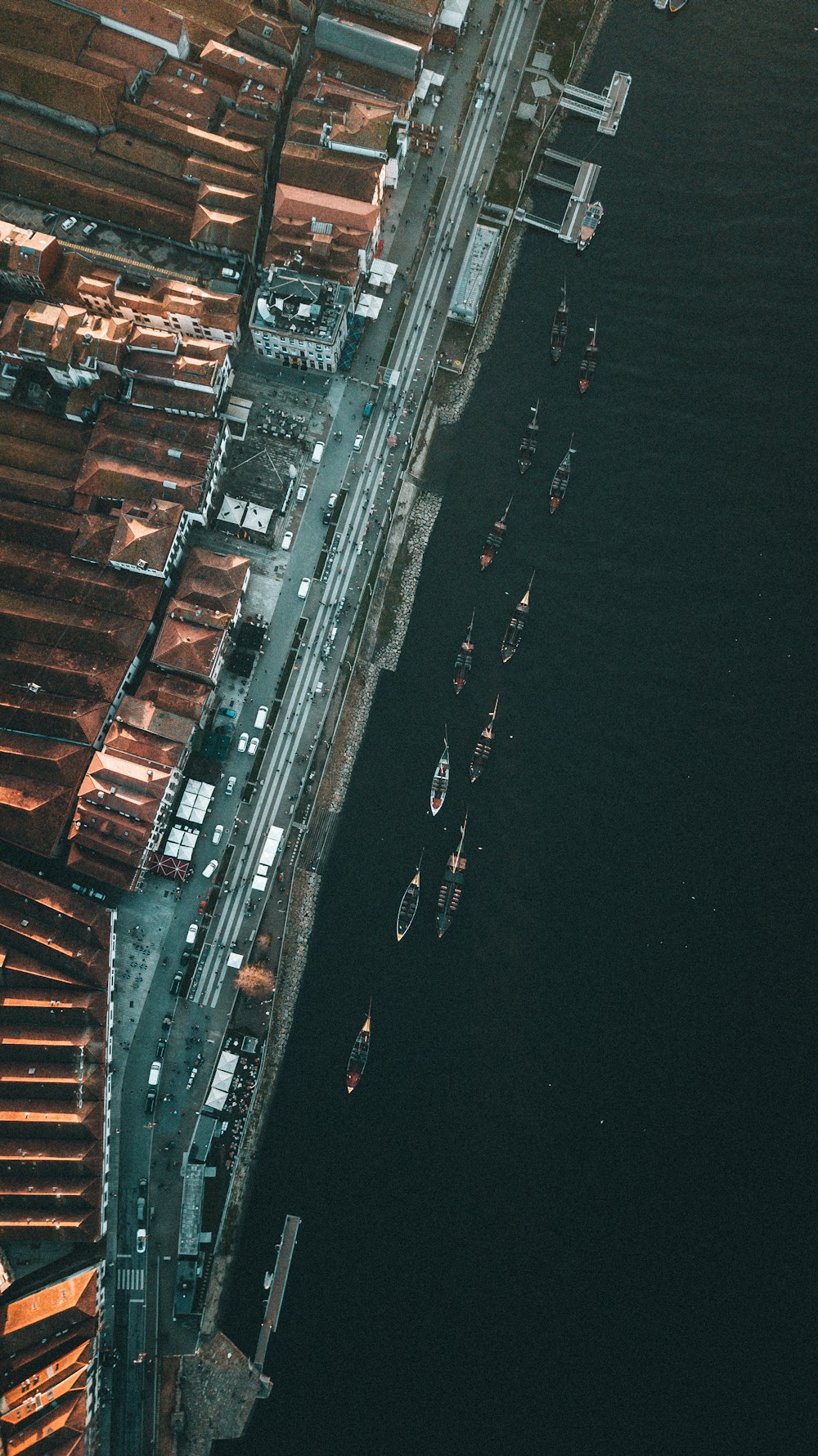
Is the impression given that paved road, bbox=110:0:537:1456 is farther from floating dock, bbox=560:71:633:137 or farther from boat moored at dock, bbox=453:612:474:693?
boat moored at dock, bbox=453:612:474:693

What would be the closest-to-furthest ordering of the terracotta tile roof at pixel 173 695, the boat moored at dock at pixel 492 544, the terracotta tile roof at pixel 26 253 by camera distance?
the terracotta tile roof at pixel 173 695, the terracotta tile roof at pixel 26 253, the boat moored at dock at pixel 492 544

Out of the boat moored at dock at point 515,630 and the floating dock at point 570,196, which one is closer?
the boat moored at dock at point 515,630

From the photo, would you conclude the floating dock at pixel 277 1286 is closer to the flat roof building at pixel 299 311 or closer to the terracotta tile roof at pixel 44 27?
the flat roof building at pixel 299 311

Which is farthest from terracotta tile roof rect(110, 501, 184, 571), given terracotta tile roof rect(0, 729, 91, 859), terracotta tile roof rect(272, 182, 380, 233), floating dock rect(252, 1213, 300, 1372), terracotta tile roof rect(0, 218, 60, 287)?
floating dock rect(252, 1213, 300, 1372)

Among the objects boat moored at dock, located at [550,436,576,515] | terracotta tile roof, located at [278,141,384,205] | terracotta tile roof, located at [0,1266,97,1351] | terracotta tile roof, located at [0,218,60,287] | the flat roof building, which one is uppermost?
terracotta tile roof, located at [278,141,384,205]

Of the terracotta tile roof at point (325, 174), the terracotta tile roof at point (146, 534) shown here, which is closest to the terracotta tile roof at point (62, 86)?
the terracotta tile roof at point (325, 174)

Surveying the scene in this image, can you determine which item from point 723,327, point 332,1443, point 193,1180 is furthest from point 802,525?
point 332,1443
